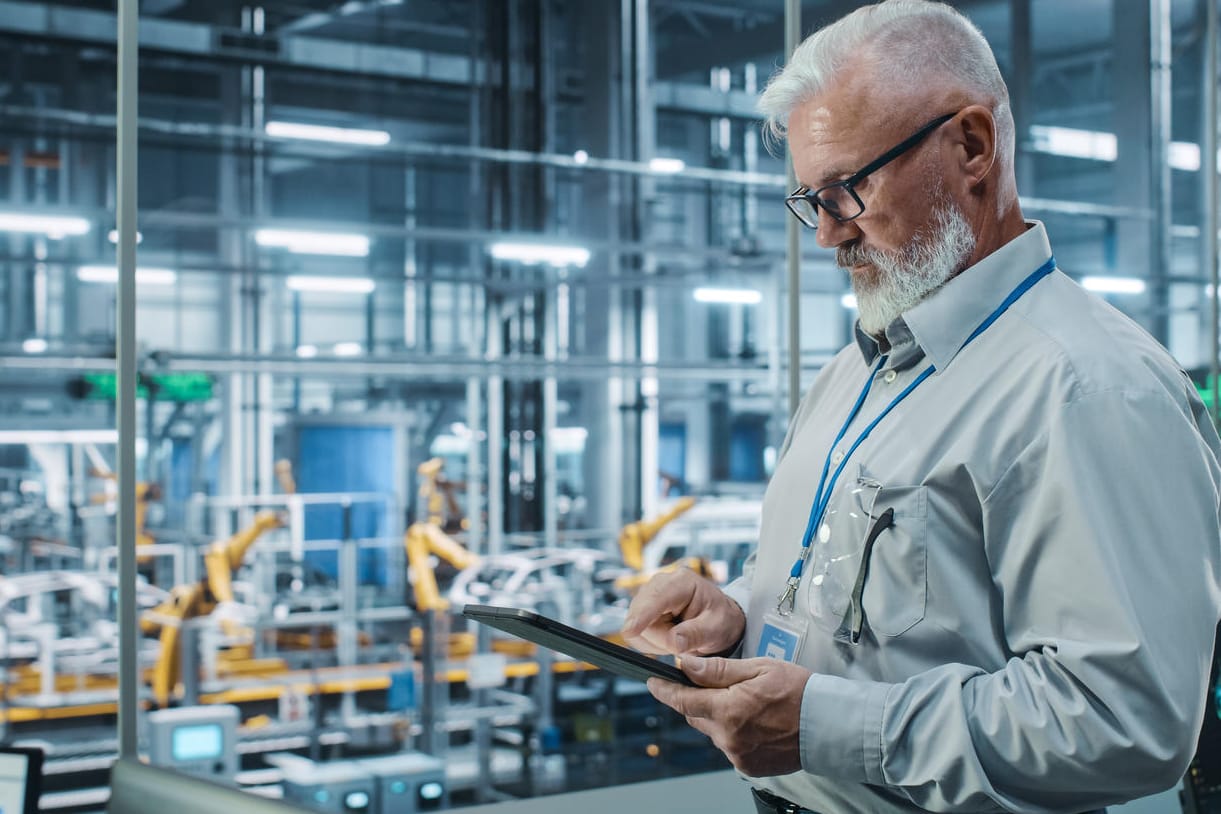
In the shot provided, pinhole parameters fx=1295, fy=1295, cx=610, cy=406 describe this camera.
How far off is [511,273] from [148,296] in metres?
5.23

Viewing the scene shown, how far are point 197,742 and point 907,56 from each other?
490 cm

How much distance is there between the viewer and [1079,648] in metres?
0.94

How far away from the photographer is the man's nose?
1.18 m

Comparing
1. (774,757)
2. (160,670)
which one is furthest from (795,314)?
(160,670)

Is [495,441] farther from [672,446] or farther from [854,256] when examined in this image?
[854,256]

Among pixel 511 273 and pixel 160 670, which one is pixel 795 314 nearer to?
pixel 160 670

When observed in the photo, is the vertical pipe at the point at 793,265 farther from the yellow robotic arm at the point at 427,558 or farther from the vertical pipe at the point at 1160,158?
the vertical pipe at the point at 1160,158

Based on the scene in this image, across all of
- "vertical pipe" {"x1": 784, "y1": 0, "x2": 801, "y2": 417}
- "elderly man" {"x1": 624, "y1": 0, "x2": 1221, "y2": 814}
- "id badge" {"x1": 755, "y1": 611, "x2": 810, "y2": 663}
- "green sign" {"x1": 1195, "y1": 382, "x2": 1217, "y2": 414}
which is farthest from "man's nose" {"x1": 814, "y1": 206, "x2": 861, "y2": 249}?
"green sign" {"x1": 1195, "y1": 382, "x2": 1217, "y2": 414}

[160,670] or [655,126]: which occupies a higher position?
[655,126]

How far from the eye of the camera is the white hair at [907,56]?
1125mm

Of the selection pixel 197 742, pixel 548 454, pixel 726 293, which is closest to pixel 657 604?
pixel 197 742

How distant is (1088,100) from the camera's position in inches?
703

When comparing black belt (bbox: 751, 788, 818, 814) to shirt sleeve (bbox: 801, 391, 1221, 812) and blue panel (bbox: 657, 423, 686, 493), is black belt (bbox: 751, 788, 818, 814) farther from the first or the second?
blue panel (bbox: 657, 423, 686, 493)

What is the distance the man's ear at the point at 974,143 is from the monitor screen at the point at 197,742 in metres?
4.82
